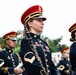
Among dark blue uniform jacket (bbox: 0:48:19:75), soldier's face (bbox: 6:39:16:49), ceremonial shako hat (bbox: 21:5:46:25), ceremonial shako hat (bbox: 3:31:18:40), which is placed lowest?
dark blue uniform jacket (bbox: 0:48:19:75)

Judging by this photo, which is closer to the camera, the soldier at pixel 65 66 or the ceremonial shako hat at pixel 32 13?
the ceremonial shako hat at pixel 32 13

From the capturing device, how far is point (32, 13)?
6.66 m

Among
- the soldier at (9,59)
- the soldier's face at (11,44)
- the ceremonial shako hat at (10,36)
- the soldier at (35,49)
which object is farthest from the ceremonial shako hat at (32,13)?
the ceremonial shako hat at (10,36)

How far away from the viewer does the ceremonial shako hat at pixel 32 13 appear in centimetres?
661

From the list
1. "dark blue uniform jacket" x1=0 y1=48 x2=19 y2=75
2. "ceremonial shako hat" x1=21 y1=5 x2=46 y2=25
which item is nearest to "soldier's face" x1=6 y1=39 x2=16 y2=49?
"dark blue uniform jacket" x1=0 y1=48 x2=19 y2=75

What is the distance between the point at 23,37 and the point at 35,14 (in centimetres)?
46

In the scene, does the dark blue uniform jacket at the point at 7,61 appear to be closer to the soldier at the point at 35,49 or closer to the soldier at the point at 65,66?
the soldier at the point at 35,49

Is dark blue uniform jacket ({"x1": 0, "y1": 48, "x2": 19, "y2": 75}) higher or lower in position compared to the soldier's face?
lower

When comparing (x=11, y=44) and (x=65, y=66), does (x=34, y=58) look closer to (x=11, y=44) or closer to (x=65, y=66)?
(x=11, y=44)

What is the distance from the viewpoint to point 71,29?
7.98 metres

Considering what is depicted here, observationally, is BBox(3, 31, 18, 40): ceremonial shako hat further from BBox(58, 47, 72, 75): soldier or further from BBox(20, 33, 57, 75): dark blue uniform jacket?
BBox(58, 47, 72, 75): soldier

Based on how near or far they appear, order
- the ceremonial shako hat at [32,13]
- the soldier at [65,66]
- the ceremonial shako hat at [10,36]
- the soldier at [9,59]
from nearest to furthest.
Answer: the ceremonial shako hat at [32,13], the soldier at [9,59], the ceremonial shako hat at [10,36], the soldier at [65,66]

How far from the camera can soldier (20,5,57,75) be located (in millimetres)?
6207

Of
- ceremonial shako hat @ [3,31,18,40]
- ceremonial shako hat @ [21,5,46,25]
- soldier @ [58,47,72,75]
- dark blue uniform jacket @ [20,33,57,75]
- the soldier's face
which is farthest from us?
soldier @ [58,47,72,75]
